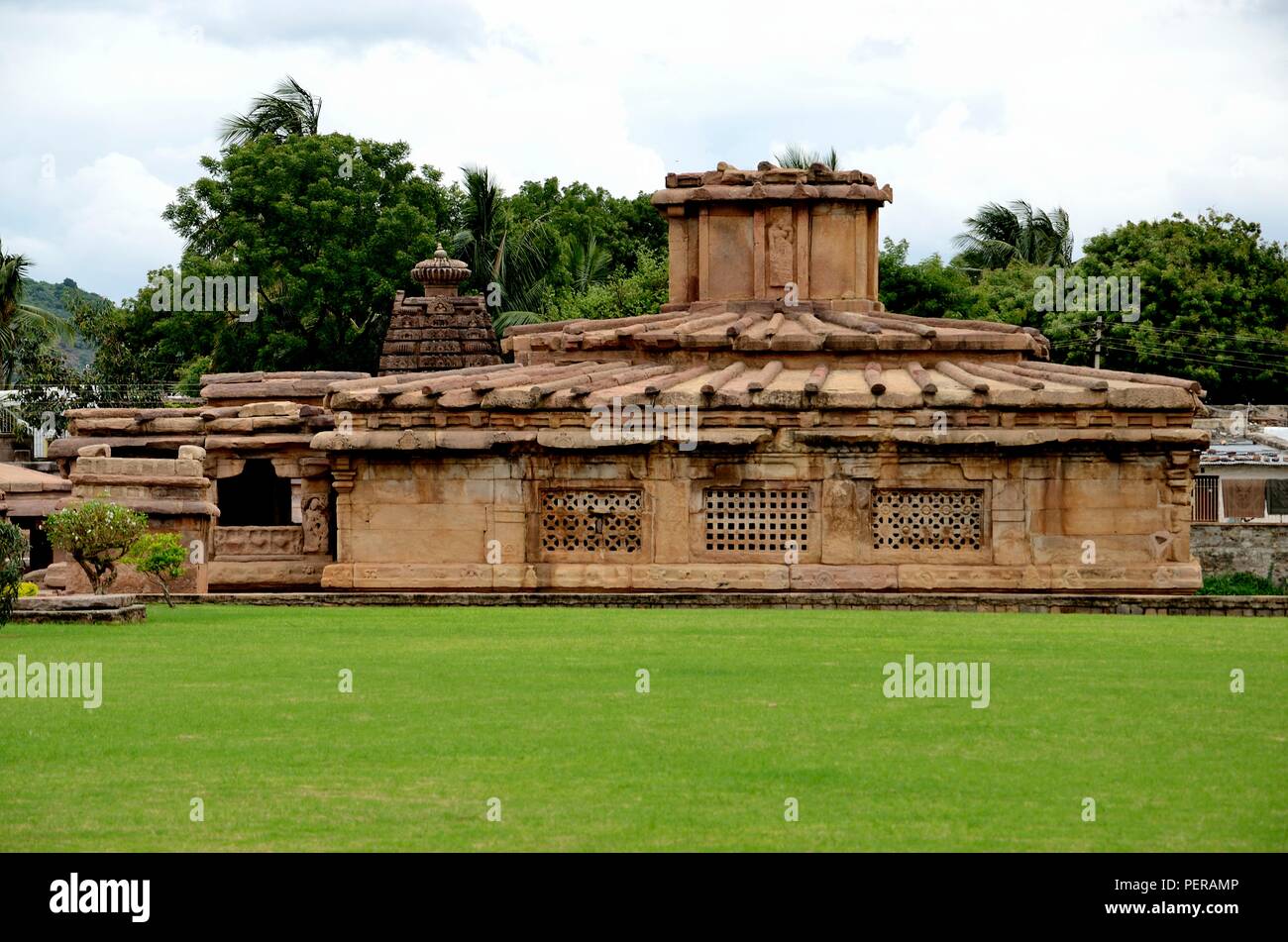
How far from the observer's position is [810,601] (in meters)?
23.0

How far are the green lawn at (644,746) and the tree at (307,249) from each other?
133ft

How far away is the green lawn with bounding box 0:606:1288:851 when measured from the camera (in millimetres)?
9852

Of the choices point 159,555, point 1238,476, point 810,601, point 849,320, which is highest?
point 849,320

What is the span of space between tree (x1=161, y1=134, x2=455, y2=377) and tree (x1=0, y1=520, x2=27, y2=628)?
39.4 m

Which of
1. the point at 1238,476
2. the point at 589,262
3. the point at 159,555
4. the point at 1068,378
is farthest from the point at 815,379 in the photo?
the point at 589,262

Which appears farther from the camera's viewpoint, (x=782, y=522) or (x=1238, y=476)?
(x=1238, y=476)

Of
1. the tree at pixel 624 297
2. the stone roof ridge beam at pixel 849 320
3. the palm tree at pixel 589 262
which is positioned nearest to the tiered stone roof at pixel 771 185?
the stone roof ridge beam at pixel 849 320

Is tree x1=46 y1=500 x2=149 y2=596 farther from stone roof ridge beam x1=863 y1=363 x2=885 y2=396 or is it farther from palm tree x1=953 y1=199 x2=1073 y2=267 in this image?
palm tree x1=953 y1=199 x2=1073 y2=267

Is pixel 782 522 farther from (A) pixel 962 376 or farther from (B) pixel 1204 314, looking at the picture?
(B) pixel 1204 314

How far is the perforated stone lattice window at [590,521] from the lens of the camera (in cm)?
2614

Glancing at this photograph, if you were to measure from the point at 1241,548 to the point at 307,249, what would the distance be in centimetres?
2904

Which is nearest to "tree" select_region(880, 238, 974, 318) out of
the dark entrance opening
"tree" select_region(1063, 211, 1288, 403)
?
"tree" select_region(1063, 211, 1288, 403)

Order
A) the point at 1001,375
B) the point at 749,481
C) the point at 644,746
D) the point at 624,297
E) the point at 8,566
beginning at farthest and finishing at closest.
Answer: the point at 624,297 < the point at 1001,375 < the point at 749,481 < the point at 8,566 < the point at 644,746

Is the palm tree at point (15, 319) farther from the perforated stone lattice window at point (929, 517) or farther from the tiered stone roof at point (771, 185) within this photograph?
the perforated stone lattice window at point (929, 517)
